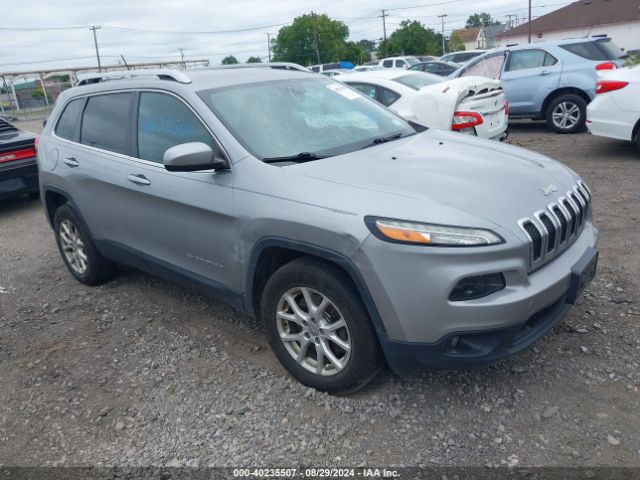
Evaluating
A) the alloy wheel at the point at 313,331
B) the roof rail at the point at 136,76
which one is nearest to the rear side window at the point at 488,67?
the roof rail at the point at 136,76

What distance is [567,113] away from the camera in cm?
1030

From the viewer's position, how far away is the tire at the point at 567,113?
10.1 metres

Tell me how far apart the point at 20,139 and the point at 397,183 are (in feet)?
22.1

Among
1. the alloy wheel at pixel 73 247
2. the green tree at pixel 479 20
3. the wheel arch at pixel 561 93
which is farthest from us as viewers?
the green tree at pixel 479 20

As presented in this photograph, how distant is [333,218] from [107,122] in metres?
2.42

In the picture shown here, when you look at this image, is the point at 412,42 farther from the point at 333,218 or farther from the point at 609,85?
the point at 333,218

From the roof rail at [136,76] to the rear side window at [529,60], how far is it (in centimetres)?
842

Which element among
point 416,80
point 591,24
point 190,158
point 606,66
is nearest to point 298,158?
point 190,158

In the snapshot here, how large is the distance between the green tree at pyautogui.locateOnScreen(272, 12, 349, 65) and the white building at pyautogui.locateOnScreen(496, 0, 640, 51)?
28.4m

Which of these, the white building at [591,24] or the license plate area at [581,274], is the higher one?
the white building at [591,24]

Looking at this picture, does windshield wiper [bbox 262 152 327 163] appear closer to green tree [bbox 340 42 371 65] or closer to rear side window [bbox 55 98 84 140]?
rear side window [bbox 55 98 84 140]

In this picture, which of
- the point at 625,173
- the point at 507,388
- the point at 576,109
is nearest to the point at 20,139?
the point at 507,388

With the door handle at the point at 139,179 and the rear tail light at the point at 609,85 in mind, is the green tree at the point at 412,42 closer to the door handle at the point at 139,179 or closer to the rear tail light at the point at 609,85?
the rear tail light at the point at 609,85

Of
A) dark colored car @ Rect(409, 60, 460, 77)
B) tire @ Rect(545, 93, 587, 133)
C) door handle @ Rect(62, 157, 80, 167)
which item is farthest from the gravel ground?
dark colored car @ Rect(409, 60, 460, 77)
